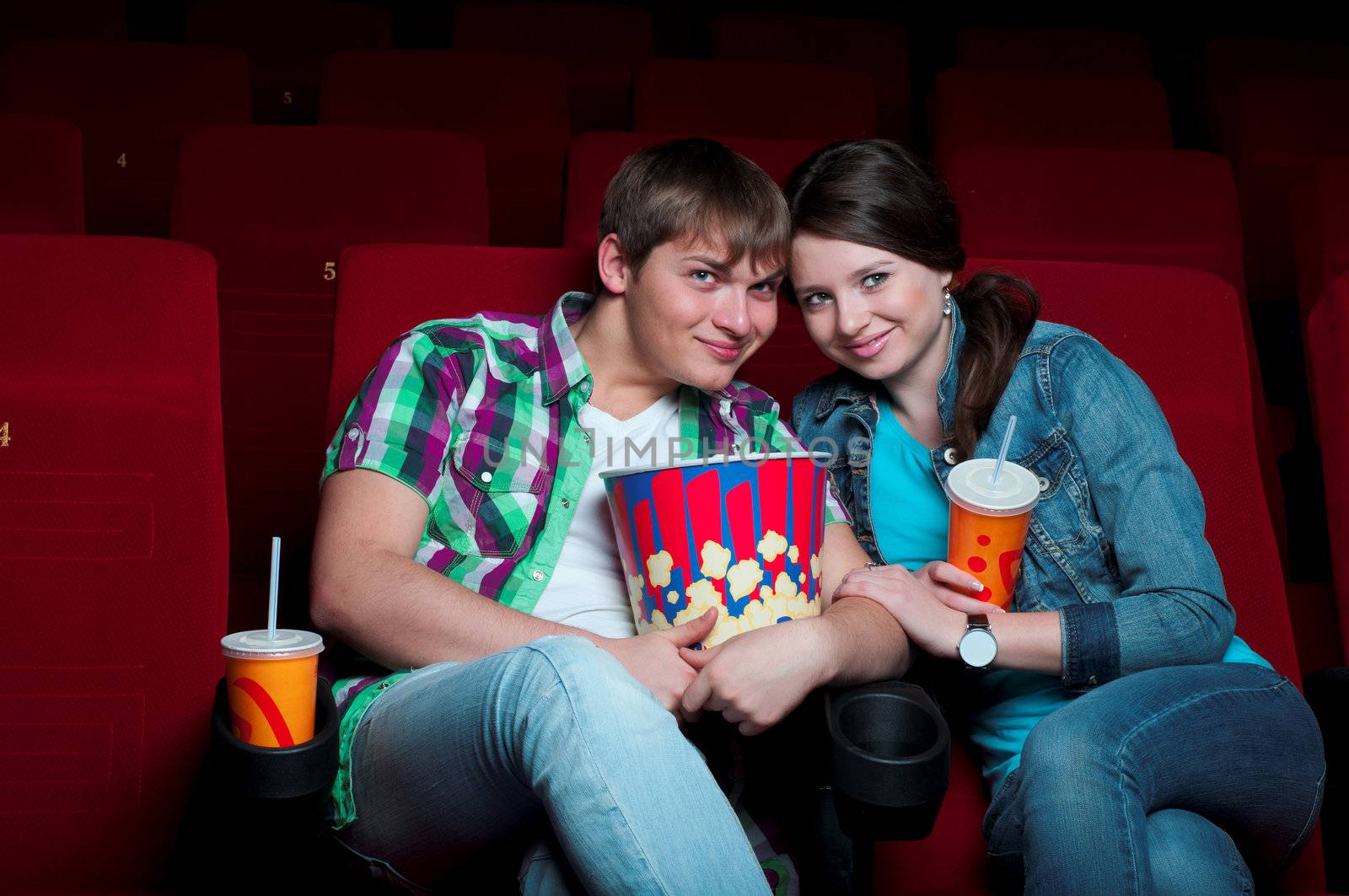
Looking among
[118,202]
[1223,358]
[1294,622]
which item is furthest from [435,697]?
[118,202]

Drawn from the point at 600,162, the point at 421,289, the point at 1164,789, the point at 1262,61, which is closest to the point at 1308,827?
the point at 1164,789

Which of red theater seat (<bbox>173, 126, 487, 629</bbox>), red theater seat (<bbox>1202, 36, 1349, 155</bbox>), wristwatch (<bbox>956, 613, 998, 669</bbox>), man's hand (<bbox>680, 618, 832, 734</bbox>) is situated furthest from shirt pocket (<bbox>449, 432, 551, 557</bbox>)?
red theater seat (<bbox>1202, 36, 1349, 155</bbox>)

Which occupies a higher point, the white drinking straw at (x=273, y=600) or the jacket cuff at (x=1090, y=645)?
the white drinking straw at (x=273, y=600)

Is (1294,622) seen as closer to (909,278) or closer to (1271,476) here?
(1271,476)

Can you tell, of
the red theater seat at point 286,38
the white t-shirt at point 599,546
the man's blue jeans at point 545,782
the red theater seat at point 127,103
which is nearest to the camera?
the man's blue jeans at point 545,782

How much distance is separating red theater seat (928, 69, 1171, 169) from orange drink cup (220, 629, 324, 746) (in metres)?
1.69

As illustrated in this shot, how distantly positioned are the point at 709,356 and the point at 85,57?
157 cm

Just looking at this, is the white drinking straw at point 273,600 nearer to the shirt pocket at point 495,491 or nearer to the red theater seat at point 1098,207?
the shirt pocket at point 495,491

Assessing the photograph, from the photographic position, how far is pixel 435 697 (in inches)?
32.4

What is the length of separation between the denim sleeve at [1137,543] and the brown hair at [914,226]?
2.8 inches

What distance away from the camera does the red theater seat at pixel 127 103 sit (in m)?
2.03

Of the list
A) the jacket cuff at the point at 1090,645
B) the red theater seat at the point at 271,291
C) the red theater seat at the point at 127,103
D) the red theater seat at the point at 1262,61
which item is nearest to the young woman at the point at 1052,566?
the jacket cuff at the point at 1090,645

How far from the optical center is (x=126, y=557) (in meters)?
0.97

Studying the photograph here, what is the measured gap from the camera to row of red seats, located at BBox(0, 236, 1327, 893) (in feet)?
3.01
